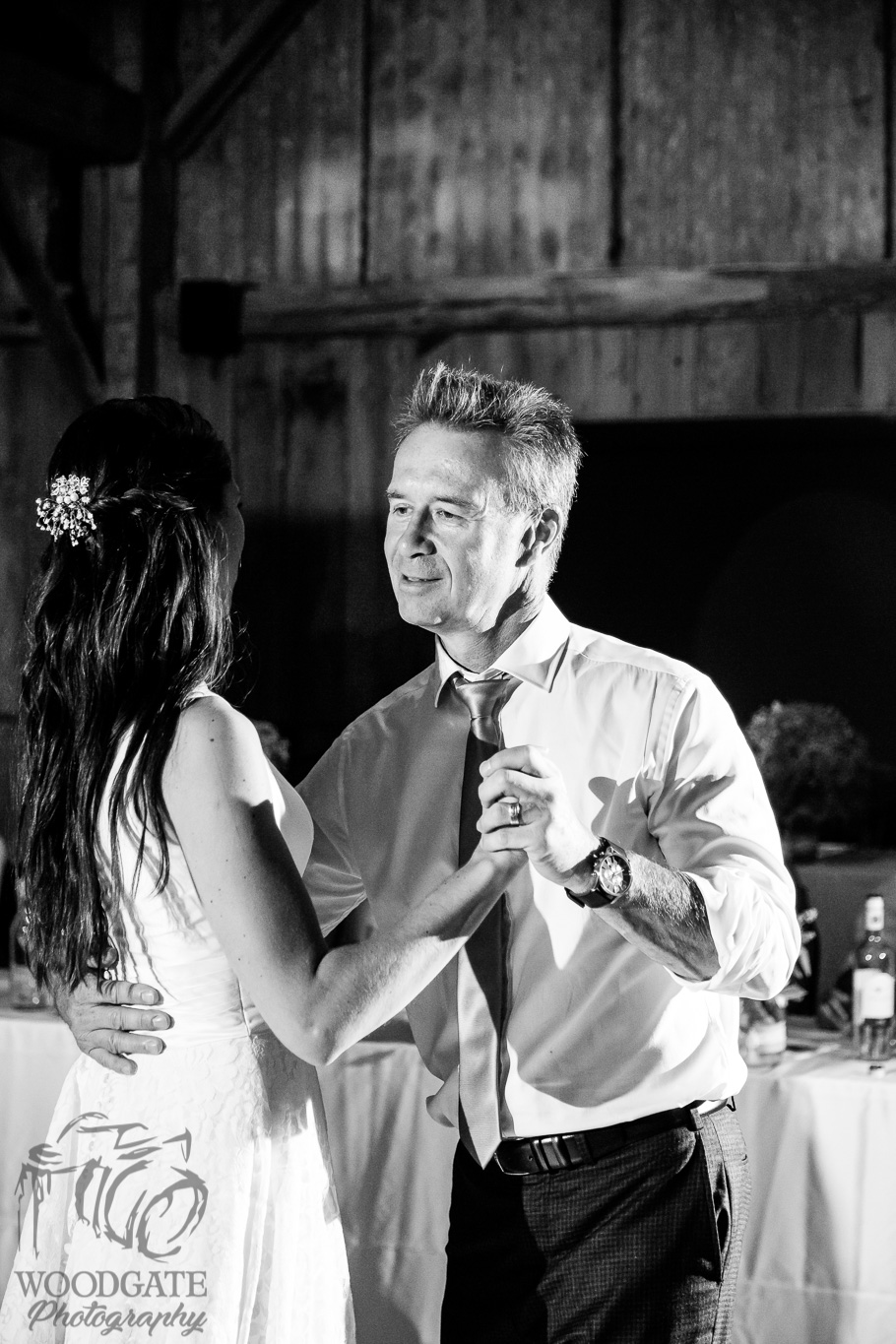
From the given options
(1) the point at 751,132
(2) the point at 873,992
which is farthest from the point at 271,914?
(1) the point at 751,132

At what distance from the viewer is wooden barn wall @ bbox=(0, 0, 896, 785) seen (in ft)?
20.2

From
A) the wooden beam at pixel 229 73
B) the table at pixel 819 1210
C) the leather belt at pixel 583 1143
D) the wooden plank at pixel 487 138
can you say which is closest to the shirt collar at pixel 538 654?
the leather belt at pixel 583 1143

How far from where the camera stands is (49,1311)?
171cm

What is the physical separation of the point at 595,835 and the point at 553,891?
0.57 feet

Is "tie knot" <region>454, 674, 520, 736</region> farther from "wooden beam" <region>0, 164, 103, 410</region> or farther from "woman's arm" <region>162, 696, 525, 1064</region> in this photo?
"wooden beam" <region>0, 164, 103, 410</region>

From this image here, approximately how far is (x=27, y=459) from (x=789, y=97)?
3860 mm

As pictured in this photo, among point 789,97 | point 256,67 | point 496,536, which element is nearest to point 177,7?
point 256,67

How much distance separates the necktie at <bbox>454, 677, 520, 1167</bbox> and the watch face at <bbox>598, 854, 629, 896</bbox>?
30cm

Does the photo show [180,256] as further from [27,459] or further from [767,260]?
[767,260]

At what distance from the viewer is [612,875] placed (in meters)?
1.62

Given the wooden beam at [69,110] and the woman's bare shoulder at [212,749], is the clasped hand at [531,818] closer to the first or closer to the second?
the woman's bare shoulder at [212,749]

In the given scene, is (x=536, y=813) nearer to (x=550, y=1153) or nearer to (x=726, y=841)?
(x=726, y=841)

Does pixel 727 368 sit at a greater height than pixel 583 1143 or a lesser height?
greater

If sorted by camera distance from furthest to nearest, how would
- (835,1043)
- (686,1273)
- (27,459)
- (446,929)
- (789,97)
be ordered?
(27,459)
(789,97)
(835,1043)
(686,1273)
(446,929)
